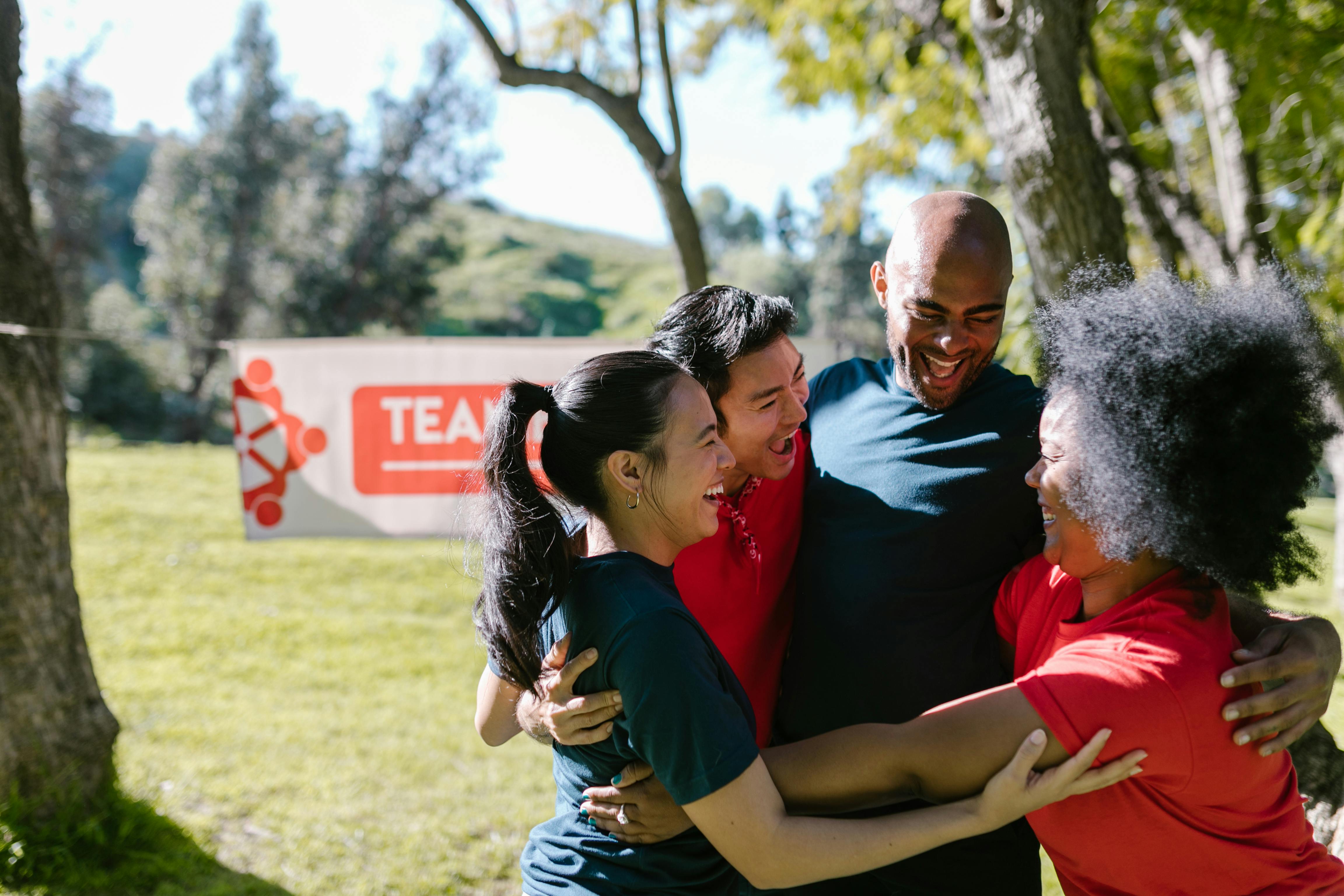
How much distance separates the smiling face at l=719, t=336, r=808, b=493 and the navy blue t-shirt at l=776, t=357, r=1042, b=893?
175 millimetres

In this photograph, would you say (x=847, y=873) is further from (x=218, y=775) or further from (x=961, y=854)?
(x=218, y=775)

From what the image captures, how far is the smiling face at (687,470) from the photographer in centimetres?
172

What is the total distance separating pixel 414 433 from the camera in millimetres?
5258

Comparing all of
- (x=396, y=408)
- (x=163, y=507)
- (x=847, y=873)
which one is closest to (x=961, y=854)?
(x=847, y=873)

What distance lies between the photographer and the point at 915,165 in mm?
7277

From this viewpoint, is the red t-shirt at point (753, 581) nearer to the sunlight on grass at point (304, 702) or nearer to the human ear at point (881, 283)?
the human ear at point (881, 283)

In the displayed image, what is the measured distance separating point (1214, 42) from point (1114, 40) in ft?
4.12

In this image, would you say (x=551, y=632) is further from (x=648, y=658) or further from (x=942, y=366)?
(x=942, y=366)

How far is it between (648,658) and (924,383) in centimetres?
109

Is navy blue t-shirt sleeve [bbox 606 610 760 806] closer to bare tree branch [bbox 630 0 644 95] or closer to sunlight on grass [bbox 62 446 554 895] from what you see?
sunlight on grass [bbox 62 446 554 895]

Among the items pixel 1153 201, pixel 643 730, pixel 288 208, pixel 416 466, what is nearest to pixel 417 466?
pixel 416 466

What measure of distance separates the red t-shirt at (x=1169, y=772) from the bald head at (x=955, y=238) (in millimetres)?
870

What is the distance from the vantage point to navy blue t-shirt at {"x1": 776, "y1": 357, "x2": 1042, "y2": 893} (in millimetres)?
2088

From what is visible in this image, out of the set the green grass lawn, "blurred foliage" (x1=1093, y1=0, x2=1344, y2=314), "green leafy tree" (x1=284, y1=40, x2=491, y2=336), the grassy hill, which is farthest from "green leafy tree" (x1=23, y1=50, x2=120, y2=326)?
"blurred foliage" (x1=1093, y1=0, x2=1344, y2=314)
